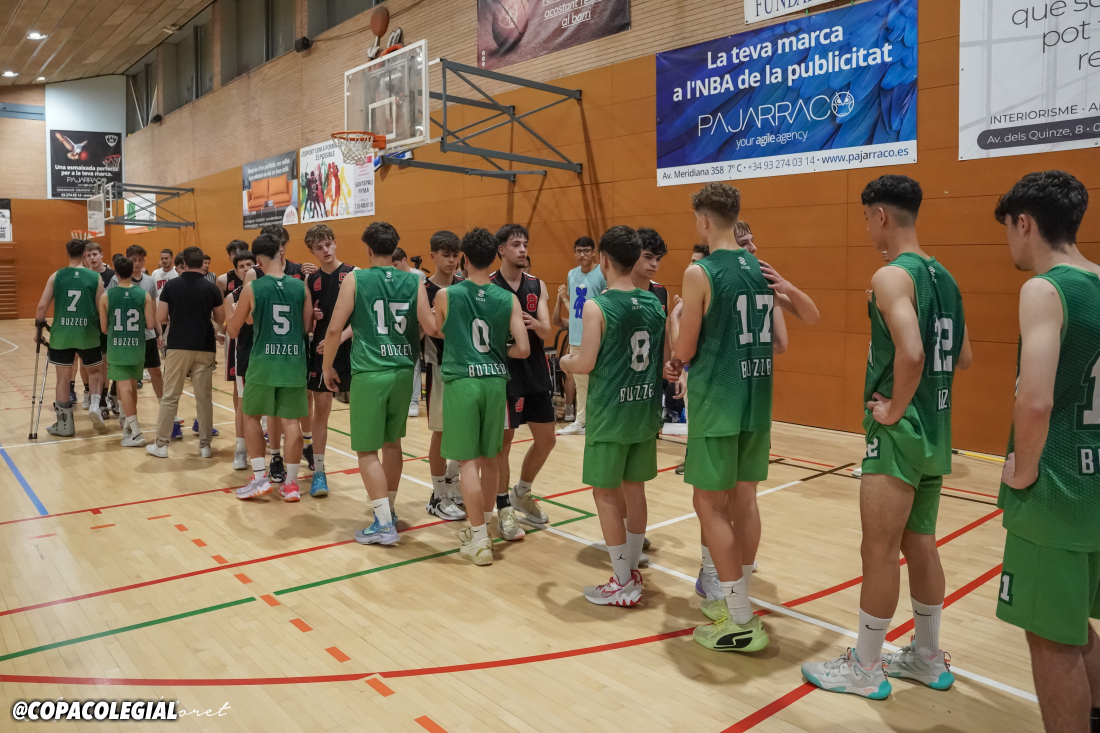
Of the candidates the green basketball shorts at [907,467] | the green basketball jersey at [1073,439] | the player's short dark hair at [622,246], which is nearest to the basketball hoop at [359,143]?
the player's short dark hair at [622,246]

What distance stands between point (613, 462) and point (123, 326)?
6081 millimetres

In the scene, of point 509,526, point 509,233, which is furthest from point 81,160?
point 509,526

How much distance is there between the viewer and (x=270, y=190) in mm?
16516

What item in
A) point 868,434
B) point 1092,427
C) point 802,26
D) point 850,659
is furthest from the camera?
point 802,26

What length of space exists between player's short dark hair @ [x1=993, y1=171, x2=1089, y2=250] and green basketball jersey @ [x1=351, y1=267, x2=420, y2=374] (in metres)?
3.34

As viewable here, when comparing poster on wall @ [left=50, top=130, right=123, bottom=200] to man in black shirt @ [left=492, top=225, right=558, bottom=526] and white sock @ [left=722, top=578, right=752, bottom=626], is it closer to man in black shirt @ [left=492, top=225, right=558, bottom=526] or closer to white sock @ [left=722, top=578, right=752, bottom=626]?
man in black shirt @ [left=492, top=225, right=558, bottom=526]

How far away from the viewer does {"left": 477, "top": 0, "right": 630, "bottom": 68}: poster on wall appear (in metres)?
9.52

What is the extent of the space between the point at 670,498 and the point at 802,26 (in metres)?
5.20

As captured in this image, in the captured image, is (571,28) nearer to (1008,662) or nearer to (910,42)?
(910,42)

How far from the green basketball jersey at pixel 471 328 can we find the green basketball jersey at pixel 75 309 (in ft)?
18.1

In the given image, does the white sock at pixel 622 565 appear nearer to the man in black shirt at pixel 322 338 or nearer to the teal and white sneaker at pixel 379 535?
the teal and white sneaker at pixel 379 535

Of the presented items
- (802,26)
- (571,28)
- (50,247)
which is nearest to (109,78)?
(50,247)

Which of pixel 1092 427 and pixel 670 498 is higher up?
pixel 1092 427

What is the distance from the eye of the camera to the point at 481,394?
426cm
